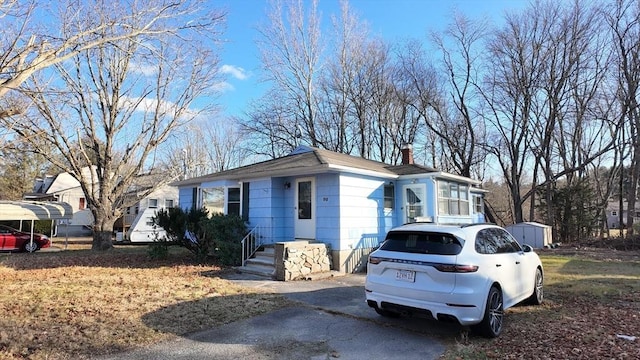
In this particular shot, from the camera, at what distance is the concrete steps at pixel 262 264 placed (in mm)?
9969

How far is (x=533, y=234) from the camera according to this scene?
19359 millimetres

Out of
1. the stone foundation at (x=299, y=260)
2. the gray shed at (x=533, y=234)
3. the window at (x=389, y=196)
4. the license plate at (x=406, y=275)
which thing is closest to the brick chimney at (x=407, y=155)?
the window at (x=389, y=196)

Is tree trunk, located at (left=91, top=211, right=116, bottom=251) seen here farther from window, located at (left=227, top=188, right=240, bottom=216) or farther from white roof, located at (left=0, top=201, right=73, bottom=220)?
window, located at (left=227, top=188, right=240, bottom=216)

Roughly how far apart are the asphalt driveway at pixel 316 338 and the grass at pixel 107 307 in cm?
41

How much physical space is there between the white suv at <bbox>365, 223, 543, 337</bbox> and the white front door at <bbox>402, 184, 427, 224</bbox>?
6851 mm

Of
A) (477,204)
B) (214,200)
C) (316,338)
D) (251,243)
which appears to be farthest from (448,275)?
(477,204)

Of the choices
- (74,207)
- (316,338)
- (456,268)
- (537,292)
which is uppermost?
(74,207)

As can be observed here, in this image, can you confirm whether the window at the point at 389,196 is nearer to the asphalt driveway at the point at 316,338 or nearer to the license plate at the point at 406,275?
the asphalt driveway at the point at 316,338

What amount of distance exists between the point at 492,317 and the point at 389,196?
26.4 ft

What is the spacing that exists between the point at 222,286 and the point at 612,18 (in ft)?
84.2

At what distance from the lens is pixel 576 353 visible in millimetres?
4441

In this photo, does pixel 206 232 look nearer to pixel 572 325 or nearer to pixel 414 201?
pixel 414 201

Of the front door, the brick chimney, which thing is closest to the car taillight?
the front door

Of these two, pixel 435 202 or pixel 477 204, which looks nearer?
pixel 435 202
